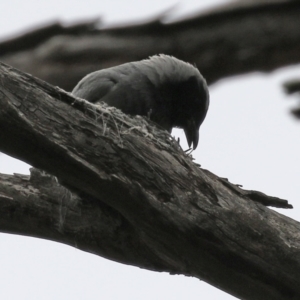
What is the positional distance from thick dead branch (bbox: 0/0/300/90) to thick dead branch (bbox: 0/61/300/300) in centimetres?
69

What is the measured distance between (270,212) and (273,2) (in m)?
1.12

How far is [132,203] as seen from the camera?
9.48ft

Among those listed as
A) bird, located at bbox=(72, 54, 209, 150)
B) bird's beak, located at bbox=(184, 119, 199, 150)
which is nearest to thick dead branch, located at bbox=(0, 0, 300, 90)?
bird, located at bbox=(72, 54, 209, 150)

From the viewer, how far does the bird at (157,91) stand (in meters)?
4.68

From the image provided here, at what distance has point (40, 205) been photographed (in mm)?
3332

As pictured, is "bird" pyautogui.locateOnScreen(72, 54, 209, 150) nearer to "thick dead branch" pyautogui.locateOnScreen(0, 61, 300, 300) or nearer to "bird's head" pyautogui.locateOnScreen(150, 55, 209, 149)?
"bird's head" pyautogui.locateOnScreen(150, 55, 209, 149)

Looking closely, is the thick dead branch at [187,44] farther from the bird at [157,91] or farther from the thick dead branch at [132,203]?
the thick dead branch at [132,203]

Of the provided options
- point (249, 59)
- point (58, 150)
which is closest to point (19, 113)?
point (58, 150)

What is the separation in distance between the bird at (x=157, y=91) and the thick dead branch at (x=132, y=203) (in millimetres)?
1272

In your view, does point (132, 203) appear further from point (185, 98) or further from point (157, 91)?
point (185, 98)

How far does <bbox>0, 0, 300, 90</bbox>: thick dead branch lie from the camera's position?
3.69 metres

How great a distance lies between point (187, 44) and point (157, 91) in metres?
1.05

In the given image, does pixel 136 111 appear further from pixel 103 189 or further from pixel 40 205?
pixel 103 189

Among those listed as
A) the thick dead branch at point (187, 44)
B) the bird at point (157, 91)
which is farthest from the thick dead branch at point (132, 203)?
the bird at point (157, 91)
